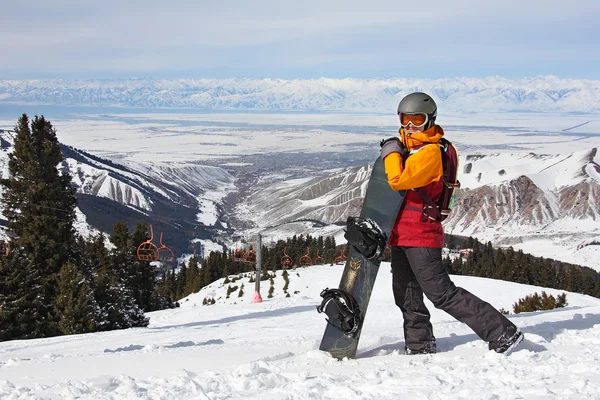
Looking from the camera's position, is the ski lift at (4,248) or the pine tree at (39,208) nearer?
the ski lift at (4,248)

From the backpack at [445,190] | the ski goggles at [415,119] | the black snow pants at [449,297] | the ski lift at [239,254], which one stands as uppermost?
→ the ski goggles at [415,119]

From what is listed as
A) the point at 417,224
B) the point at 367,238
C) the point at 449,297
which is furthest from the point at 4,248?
the point at 449,297

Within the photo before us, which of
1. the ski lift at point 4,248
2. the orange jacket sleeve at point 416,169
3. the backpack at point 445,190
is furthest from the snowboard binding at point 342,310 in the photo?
the ski lift at point 4,248

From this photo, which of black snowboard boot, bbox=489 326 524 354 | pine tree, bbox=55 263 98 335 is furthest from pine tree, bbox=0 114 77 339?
black snowboard boot, bbox=489 326 524 354

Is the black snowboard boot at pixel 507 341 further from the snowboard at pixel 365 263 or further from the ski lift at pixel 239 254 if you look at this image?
the ski lift at pixel 239 254

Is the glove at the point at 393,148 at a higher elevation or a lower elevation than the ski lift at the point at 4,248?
higher

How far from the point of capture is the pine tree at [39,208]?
20.5 m

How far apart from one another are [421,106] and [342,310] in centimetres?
222

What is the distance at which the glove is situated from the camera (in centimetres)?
537

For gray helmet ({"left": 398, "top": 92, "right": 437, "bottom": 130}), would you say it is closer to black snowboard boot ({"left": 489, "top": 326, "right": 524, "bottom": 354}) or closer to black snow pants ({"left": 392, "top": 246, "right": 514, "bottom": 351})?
black snow pants ({"left": 392, "top": 246, "right": 514, "bottom": 351})

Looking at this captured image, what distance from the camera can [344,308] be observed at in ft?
19.2

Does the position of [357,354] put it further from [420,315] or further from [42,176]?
[42,176]

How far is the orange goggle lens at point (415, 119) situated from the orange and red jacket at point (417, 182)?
99mm

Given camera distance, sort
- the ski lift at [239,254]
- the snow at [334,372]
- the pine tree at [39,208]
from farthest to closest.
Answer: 1. the ski lift at [239,254]
2. the pine tree at [39,208]
3. the snow at [334,372]
